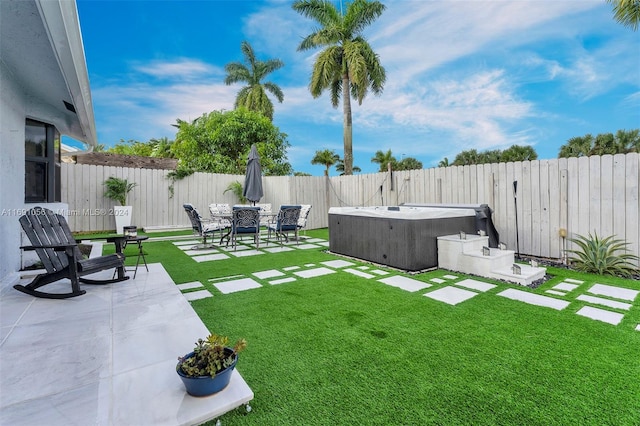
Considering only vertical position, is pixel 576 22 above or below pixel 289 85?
below

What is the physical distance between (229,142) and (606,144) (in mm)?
24932

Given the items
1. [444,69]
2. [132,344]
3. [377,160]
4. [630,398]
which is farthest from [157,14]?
[377,160]

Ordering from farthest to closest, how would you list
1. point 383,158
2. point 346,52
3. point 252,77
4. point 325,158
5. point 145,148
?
point 383,158 → point 145,148 → point 325,158 → point 252,77 → point 346,52

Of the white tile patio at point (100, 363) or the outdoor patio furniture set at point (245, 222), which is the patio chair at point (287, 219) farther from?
the white tile patio at point (100, 363)

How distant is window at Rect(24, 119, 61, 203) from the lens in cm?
454

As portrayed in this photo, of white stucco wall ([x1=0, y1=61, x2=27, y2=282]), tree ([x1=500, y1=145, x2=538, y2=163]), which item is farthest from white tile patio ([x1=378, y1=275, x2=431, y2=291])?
tree ([x1=500, y1=145, x2=538, y2=163])

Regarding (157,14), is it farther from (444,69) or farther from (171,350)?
(171,350)

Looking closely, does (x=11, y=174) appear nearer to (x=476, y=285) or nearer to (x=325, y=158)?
(x=476, y=285)

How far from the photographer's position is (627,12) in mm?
5949

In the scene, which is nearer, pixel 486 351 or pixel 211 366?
pixel 211 366

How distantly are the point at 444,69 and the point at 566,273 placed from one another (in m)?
9.85

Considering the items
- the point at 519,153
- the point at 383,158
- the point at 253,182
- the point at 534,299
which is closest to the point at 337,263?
the point at 534,299

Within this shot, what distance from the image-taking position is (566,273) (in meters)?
4.22

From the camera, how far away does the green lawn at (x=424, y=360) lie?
4.69 feet
